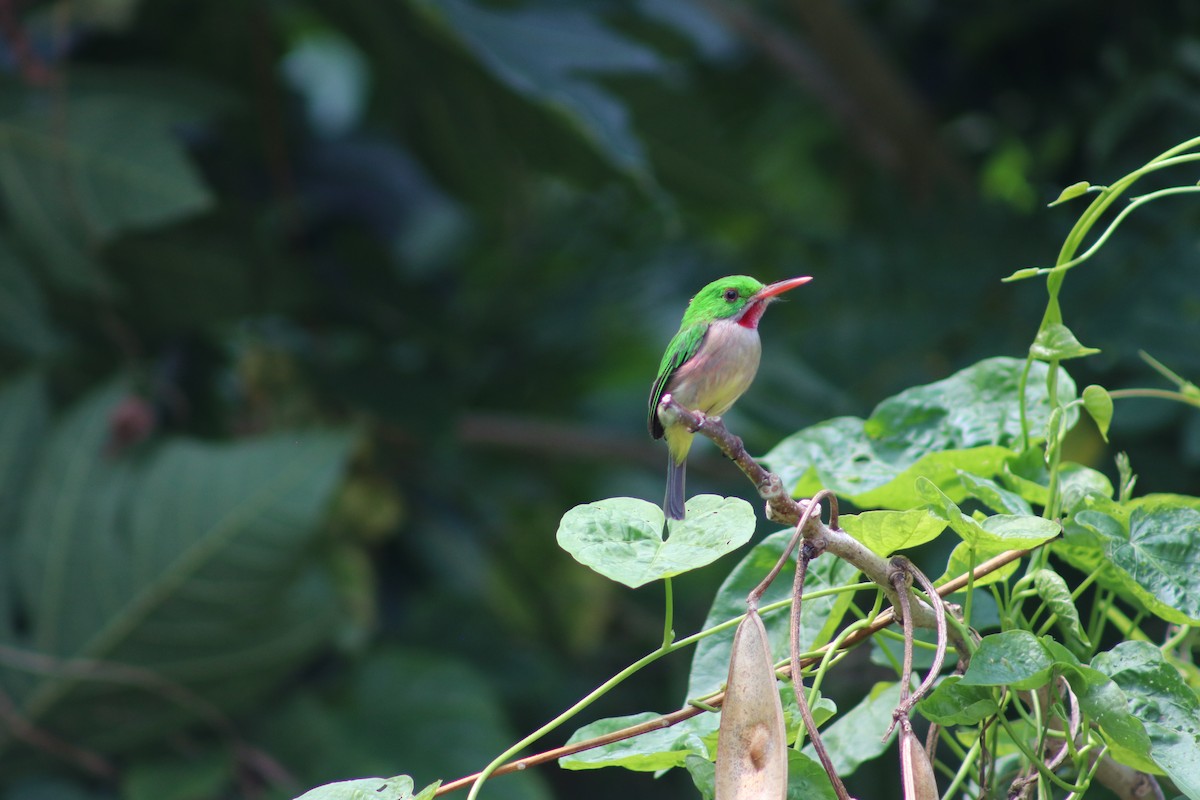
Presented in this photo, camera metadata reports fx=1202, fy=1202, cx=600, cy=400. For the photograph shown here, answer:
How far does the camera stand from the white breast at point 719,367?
1.16 m

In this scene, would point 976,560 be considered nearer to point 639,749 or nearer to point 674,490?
point 639,749

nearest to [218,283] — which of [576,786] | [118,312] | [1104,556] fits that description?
[118,312]

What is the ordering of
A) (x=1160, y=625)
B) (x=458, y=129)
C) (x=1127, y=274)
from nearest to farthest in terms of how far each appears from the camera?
(x=1160, y=625)
(x=1127, y=274)
(x=458, y=129)

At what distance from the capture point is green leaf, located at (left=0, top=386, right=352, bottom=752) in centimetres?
231

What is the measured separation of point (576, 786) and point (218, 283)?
1601mm

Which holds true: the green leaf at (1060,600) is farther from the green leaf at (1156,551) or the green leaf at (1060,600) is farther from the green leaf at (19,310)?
the green leaf at (19,310)

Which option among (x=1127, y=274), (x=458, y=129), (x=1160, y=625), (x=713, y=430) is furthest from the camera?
(x=458, y=129)

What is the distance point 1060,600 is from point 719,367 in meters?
0.44

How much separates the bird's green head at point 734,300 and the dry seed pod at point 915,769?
0.52 m

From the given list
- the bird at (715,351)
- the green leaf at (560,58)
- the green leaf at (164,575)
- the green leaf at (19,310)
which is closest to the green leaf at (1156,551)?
the bird at (715,351)

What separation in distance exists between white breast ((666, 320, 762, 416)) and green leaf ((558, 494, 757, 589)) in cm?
38

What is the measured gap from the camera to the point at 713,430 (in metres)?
0.89

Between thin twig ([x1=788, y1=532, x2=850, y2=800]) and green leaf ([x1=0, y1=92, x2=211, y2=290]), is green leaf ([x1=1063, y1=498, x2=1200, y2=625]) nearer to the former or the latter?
thin twig ([x1=788, y1=532, x2=850, y2=800])

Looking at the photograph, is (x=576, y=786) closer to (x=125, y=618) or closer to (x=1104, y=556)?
(x=125, y=618)
